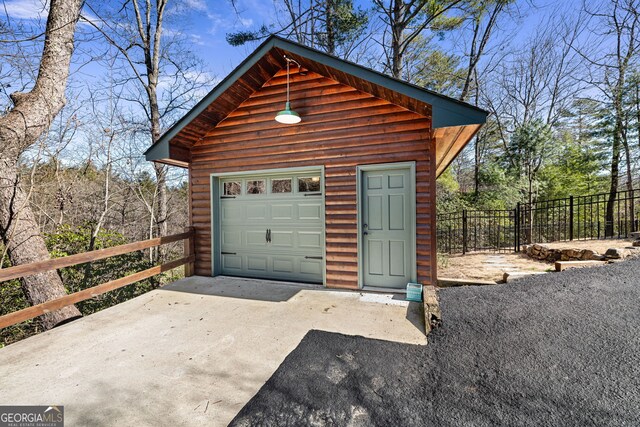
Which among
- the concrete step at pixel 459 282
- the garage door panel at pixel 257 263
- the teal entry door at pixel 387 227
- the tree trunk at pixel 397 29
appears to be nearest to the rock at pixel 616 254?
the concrete step at pixel 459 282

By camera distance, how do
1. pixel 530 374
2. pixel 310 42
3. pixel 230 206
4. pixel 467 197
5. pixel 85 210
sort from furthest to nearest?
pixel 467 197 < pixel 310 42 < pixel 85 210 < pixel 230 206 < pixel 530 374

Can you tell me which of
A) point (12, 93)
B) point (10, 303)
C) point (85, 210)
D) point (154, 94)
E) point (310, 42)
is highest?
point (310, 42)

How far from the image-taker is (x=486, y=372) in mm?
2145

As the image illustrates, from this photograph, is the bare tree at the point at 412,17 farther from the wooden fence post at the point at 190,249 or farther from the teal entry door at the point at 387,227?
the wooden fence post at the point at 190,249

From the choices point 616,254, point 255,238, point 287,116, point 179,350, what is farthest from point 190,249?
point 616,254

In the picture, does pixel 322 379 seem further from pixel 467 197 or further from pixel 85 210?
pixel 467 197

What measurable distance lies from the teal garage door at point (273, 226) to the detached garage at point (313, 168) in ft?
0.07

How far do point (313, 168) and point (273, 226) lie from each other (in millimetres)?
1365

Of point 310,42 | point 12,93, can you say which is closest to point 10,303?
point 12,93

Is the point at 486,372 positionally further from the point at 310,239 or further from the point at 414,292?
the point at 310,239

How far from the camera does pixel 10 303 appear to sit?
173 inches

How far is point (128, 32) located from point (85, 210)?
235 inches

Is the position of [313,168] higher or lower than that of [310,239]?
higher

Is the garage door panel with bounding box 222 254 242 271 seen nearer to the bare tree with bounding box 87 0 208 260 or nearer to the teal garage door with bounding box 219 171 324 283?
the teal garage door with bounding box 219 171 324 283
